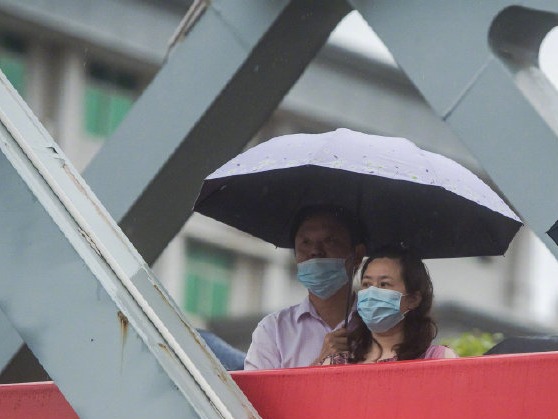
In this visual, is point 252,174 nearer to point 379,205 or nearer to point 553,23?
point 379,205

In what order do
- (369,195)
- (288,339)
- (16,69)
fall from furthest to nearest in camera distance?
(16,69), (369,195), (288,339)

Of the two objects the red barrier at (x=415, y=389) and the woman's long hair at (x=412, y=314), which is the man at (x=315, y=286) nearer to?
the woman's long hair at (x=412, y=314)

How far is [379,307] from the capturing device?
15.5 feet

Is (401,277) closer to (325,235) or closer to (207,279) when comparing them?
(325,235)

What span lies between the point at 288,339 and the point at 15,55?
27.6m

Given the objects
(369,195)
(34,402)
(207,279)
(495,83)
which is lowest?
(207,279)

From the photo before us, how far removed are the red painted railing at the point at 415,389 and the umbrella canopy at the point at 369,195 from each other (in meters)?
1.46

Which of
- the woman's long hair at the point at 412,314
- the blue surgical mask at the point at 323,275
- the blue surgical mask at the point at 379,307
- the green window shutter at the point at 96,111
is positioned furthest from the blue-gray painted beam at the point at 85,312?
the green window shutter at the point at 96,111

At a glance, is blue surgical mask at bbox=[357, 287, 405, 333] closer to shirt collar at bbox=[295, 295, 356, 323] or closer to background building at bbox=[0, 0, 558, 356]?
shirt collar at bbox=[295, 295, 356, 323]

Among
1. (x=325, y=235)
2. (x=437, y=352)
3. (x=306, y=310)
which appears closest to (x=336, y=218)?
(x=325, y=235)

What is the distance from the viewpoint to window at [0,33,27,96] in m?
31.4

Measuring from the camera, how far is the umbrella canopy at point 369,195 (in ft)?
17.1

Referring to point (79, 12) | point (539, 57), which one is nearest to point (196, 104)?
point (539, 57)

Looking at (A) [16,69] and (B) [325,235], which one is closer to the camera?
(B) [325,235]
